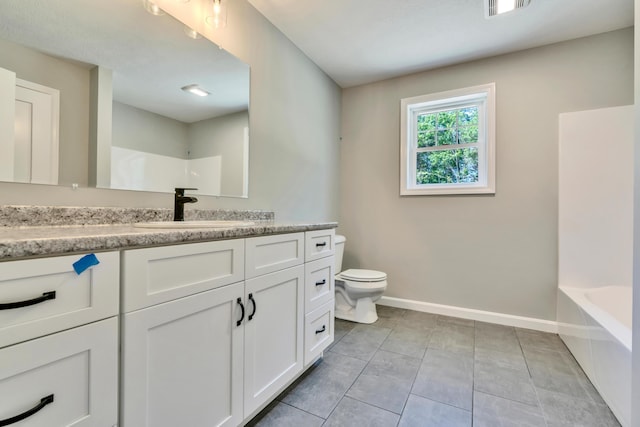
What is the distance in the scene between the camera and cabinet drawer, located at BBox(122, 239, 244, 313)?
2.55 feet

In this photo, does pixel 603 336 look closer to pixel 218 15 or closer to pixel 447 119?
pixel 447 119

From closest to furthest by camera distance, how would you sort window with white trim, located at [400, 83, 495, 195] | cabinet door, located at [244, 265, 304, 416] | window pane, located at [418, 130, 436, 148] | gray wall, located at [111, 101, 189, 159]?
cabinet door, located at [244, 265, 304, 416], gray wall, located at [111, 101, 189, 159], window with white trim, located at [400, 83, 495, 195], window pane, located at [418, 130, 436, 148]

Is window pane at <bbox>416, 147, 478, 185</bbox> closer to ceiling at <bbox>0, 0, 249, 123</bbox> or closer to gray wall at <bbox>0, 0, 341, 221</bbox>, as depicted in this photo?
gray wall at <bbox>0, 0, 341, 221</bbox>

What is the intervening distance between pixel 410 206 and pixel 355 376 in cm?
169

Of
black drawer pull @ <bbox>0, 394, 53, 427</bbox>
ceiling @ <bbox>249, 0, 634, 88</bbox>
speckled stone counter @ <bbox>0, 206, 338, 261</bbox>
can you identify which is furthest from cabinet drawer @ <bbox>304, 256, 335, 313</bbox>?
ceiling @ <bbox>249, 0, 634, 88</bbox>

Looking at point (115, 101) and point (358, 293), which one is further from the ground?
point (115, 101)

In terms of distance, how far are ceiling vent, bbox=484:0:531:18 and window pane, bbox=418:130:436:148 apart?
3.50 ft

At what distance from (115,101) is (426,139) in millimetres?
2562

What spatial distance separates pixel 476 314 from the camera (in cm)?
256

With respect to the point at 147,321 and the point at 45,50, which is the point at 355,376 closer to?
the point at 147,321

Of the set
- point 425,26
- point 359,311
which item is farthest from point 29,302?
point 425,26

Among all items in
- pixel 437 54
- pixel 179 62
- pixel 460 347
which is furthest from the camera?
pixel 437 54

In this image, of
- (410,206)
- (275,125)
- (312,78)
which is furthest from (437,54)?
(275,125)

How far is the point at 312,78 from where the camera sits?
265 centimetres
